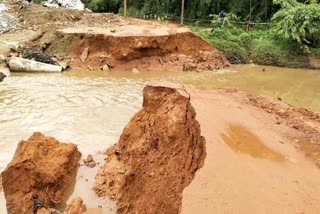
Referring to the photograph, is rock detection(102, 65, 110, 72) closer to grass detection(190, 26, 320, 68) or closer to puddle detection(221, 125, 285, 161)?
grass detection(190, 26, 320, 68)

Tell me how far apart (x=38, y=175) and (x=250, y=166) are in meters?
3.08

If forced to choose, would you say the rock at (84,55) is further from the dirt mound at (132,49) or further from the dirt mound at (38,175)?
the dirt mound at (38,175)

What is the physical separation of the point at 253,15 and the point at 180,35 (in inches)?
371

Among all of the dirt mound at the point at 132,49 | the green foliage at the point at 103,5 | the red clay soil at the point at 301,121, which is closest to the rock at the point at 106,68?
the dirt mound at the point at 132,49

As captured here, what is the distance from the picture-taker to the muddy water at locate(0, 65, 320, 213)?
770 cm

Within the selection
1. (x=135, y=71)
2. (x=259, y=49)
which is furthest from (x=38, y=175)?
(x=259, y=49)

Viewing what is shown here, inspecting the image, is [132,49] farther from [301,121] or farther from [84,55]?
[301,121]

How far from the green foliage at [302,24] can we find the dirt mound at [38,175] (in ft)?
43.4

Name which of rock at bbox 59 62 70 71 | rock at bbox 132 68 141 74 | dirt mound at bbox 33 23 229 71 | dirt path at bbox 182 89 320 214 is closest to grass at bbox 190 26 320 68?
dirt mound at bbox 33 23 229 71

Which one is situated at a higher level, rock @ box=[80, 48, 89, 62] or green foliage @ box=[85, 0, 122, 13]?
green foliage @ box=[85, 0, 122, 13]

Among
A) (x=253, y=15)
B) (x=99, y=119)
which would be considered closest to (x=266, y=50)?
(x=253, y=15)

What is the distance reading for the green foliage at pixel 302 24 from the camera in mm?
15820

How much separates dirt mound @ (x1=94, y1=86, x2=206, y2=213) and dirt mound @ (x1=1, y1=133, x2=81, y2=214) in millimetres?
603

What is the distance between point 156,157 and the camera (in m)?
5.04
